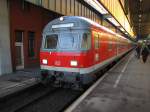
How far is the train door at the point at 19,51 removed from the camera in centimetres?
1717

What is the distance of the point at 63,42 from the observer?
35.1 feet

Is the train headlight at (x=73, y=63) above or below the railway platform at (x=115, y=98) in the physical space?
above

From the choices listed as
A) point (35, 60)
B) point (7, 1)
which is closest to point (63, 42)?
point (7, 1)

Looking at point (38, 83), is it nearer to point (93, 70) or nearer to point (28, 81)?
point (28, 81)

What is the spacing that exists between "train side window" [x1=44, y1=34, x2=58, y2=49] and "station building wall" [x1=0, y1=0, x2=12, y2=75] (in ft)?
15.1

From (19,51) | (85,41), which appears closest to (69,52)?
(85,41)

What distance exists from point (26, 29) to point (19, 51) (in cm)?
159

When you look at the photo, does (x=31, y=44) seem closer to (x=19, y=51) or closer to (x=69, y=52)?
(x=19, y=51)

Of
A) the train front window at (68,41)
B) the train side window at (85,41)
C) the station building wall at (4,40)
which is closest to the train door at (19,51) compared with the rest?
the station building wall at (4,40)

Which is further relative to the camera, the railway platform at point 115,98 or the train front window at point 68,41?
the train front window at point 68,41

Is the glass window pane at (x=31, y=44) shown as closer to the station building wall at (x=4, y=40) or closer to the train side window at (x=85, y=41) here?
the station building wall at (x=4, y=40)

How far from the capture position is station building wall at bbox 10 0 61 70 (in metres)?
16.4

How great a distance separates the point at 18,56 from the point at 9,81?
209 inches

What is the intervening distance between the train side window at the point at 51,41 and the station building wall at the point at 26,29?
5379mm
